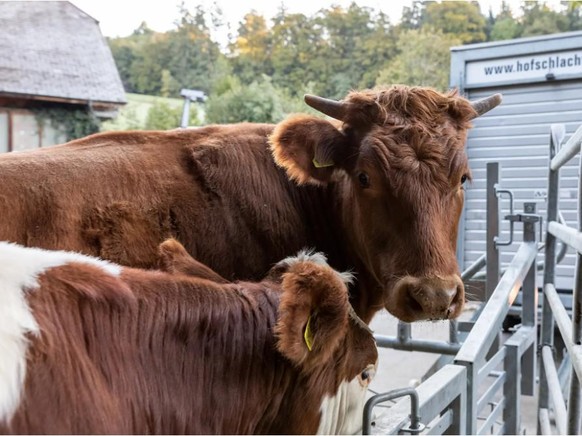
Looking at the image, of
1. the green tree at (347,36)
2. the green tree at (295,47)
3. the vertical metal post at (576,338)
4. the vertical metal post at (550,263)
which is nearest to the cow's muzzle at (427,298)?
the vertical metal post at (576,338)

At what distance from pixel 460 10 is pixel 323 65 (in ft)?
13.5

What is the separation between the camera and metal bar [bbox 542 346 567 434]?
2.51m

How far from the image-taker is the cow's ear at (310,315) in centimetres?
144

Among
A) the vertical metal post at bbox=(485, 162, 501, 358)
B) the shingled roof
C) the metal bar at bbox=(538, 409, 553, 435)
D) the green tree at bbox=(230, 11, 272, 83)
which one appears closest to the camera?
the metal bar at bbox=(538, 409, 553, 435)

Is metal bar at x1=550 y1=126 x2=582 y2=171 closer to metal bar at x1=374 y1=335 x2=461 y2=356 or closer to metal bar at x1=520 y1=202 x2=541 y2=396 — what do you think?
metal bar at x1=520 y1=202 x2=541 y2=396

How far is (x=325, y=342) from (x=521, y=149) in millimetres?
5778

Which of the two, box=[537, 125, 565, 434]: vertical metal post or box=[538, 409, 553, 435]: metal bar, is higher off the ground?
box=[537, 125, 565, 434]: vertical metal post

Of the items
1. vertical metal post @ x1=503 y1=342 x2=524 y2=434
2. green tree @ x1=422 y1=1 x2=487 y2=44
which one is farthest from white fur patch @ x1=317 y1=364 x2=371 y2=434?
green tree @ x1=422 y1=1 x2=487 y2=44

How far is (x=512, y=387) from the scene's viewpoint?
3.16 meters

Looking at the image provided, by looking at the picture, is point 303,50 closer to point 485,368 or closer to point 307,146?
point 307,146

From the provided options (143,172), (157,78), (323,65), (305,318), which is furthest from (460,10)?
(305,318)

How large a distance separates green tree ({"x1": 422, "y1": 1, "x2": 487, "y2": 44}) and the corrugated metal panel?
8.54 m

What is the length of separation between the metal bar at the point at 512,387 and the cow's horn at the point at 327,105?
157 cm

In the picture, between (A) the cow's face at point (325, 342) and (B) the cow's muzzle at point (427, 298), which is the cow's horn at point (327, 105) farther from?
(A) the cow's face at point (325, 342)
